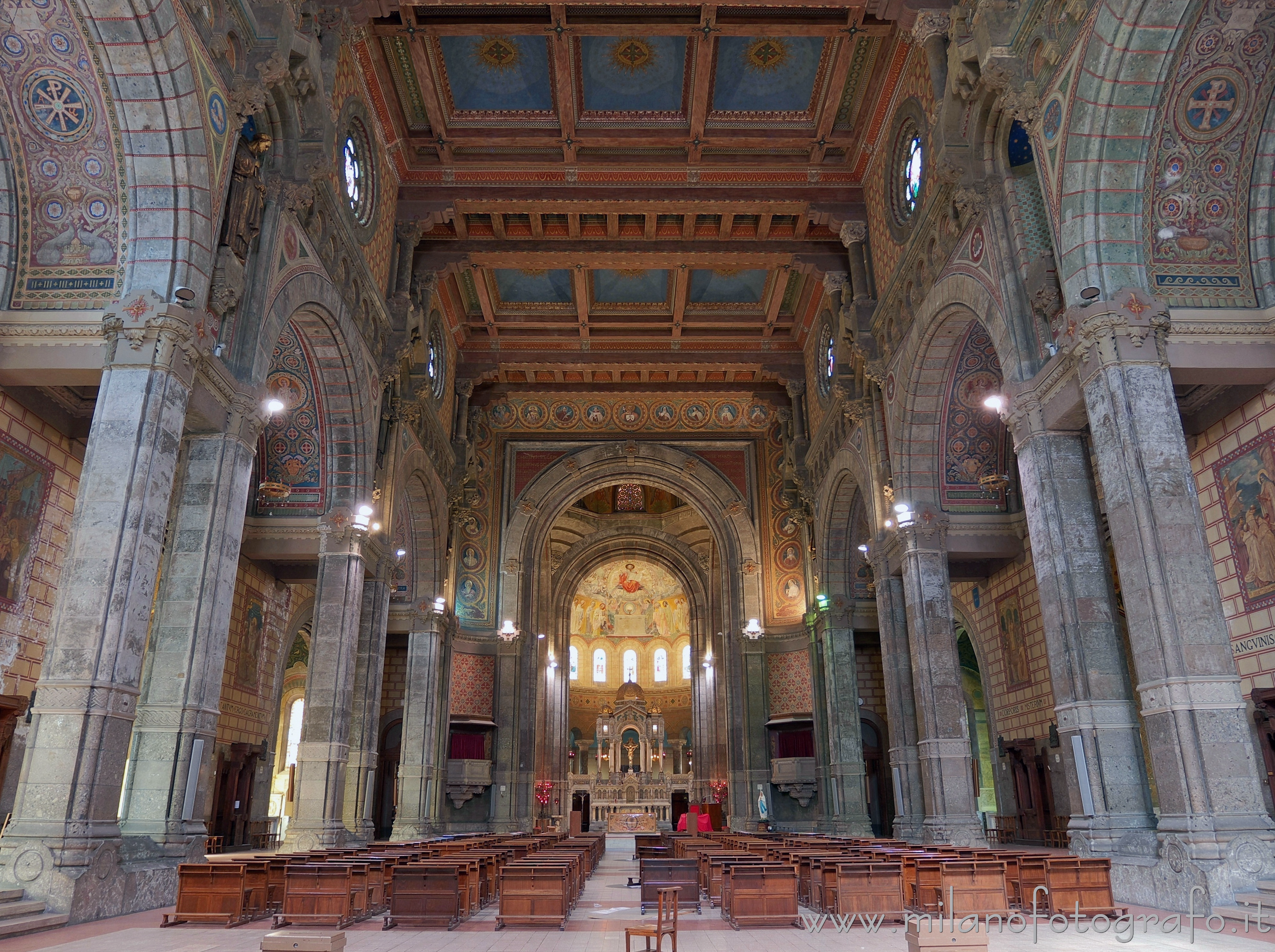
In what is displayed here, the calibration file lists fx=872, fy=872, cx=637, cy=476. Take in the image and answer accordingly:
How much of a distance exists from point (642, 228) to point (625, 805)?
95.6 ft

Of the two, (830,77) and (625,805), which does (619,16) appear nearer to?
(830,77)

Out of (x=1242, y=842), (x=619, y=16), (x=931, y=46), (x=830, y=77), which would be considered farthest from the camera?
(x=830, y=77)

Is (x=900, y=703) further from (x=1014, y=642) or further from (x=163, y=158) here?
(x=163, y=158)

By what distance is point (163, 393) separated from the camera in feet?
33.2

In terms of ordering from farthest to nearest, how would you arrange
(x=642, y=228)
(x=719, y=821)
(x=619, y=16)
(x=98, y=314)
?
(x=719, y=821) < (x=642, y=228) < (x=619, y=16) < (x=98, y=314)

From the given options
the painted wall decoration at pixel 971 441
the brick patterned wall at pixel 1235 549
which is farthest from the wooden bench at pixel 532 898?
the painted wall decoration at pixel 971 441

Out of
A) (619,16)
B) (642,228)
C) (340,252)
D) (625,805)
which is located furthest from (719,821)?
(619,16)

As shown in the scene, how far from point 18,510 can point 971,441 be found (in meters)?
17.0

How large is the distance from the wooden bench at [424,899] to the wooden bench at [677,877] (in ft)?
8.15

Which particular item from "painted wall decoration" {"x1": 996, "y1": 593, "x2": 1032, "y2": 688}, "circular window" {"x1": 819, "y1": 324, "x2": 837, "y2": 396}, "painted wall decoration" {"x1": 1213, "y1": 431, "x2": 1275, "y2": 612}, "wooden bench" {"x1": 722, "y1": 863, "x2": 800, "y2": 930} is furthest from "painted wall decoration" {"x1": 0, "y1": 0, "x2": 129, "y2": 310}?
"painted wall decoration" {"x1": 996, "y1": 593, "x2": 1032, "y2": 688}

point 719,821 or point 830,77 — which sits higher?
point 830,77

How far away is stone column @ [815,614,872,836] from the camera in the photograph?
21.8 meters

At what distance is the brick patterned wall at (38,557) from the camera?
41.8ft

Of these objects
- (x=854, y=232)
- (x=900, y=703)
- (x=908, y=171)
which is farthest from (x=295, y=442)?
(x=854, y=232)
